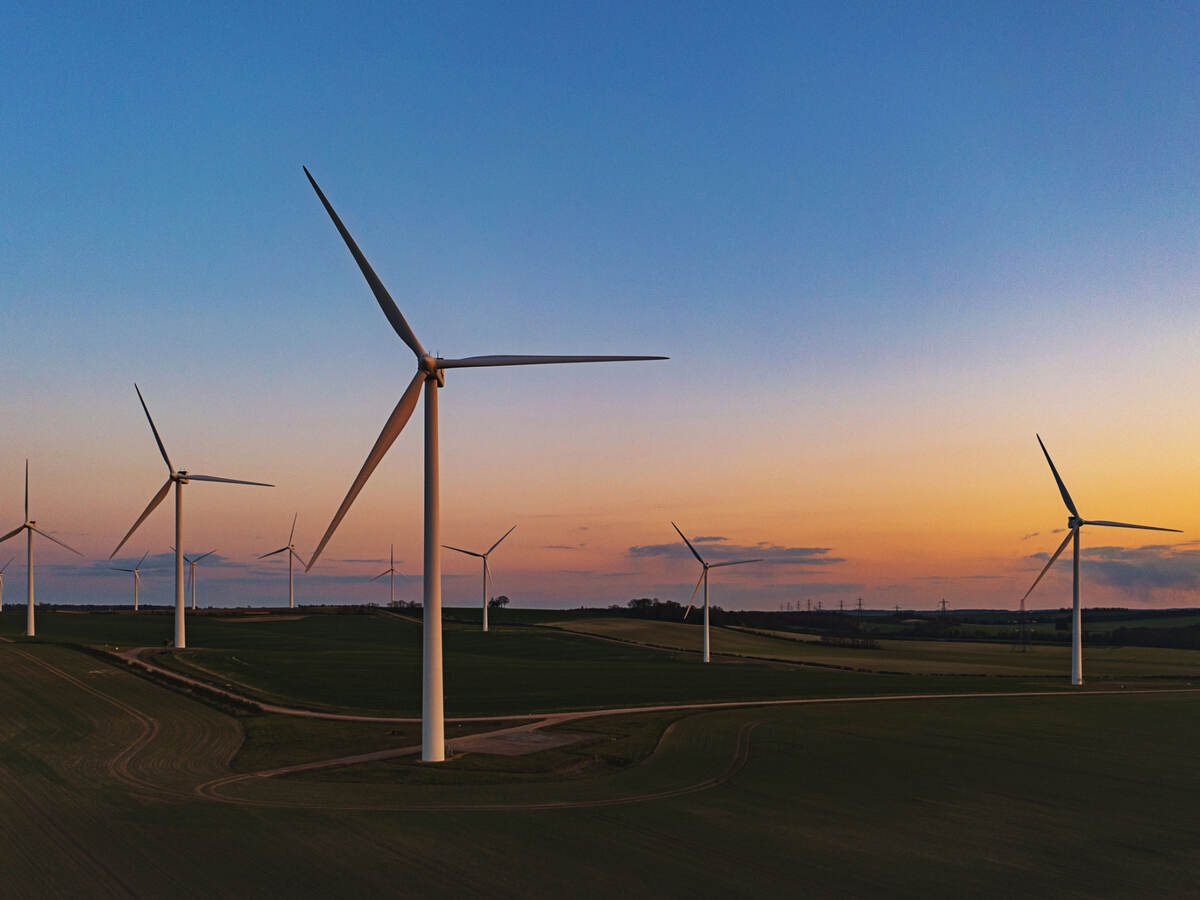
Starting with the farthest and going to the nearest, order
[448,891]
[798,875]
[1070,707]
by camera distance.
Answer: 1. [1070,707]
2. [798,875]
3. [448,891]

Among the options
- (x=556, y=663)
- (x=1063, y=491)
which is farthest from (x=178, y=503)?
(x=1063, y=491)

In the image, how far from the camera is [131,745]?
1689 inches

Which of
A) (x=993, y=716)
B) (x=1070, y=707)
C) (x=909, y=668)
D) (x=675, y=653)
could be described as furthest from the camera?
(x=675, y=653)

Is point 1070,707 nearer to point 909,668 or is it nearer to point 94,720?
point 909,668

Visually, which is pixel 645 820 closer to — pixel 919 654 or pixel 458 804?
pixel 458 804

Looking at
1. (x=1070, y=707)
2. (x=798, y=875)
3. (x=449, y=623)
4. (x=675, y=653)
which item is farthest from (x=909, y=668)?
(x=798, y=875)

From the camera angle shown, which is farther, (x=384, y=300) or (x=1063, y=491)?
(x=1063, y=491)

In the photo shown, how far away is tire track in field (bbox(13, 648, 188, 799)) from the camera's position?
109 feet

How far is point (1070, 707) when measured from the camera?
65562mm

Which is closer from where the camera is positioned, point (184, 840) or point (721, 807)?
point (184, 840)

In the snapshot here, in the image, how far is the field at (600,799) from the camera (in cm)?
2320

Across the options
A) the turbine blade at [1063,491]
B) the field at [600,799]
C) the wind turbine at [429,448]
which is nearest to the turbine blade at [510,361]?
the wind turbine at [429,448]

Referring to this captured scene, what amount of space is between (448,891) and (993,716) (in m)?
47.3

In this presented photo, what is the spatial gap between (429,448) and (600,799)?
1557cm
